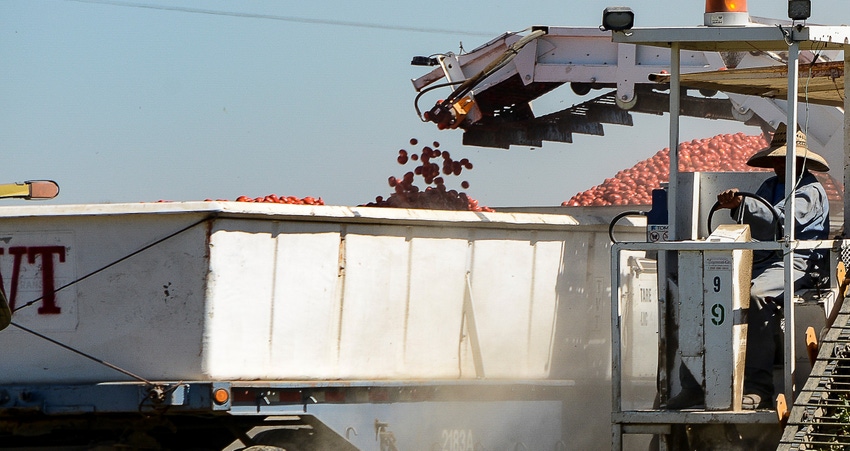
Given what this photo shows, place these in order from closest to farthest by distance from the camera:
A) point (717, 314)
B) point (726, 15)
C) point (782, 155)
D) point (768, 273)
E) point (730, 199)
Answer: point (717, 314), point (726, 15), point (730, 199), point (768, 273), point (782, 155)

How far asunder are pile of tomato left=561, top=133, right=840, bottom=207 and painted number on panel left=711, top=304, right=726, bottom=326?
427 cm

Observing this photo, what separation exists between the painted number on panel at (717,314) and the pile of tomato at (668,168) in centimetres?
427

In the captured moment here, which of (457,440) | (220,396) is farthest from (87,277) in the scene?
(457,440)

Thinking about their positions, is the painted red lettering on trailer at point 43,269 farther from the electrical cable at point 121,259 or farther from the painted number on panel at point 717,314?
the painted number on panel at point 717,314

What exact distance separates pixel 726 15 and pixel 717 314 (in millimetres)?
1559

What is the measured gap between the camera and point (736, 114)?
10172 mm

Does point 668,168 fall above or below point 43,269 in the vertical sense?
above

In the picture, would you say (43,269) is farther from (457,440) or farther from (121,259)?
(457,440)

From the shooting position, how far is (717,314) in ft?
20.2

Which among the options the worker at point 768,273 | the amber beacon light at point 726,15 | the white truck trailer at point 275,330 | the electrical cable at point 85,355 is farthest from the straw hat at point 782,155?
the electrical cable at point 85,355

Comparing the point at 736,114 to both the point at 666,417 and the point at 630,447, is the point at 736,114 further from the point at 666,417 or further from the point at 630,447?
the point at 666,417

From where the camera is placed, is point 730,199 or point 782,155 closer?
point 730,199

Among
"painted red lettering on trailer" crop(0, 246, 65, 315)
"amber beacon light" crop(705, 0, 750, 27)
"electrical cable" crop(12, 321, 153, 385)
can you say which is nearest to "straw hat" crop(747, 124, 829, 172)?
"amber beacon light" crop(705, 0, 750, 27)

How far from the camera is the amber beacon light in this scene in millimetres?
6332
